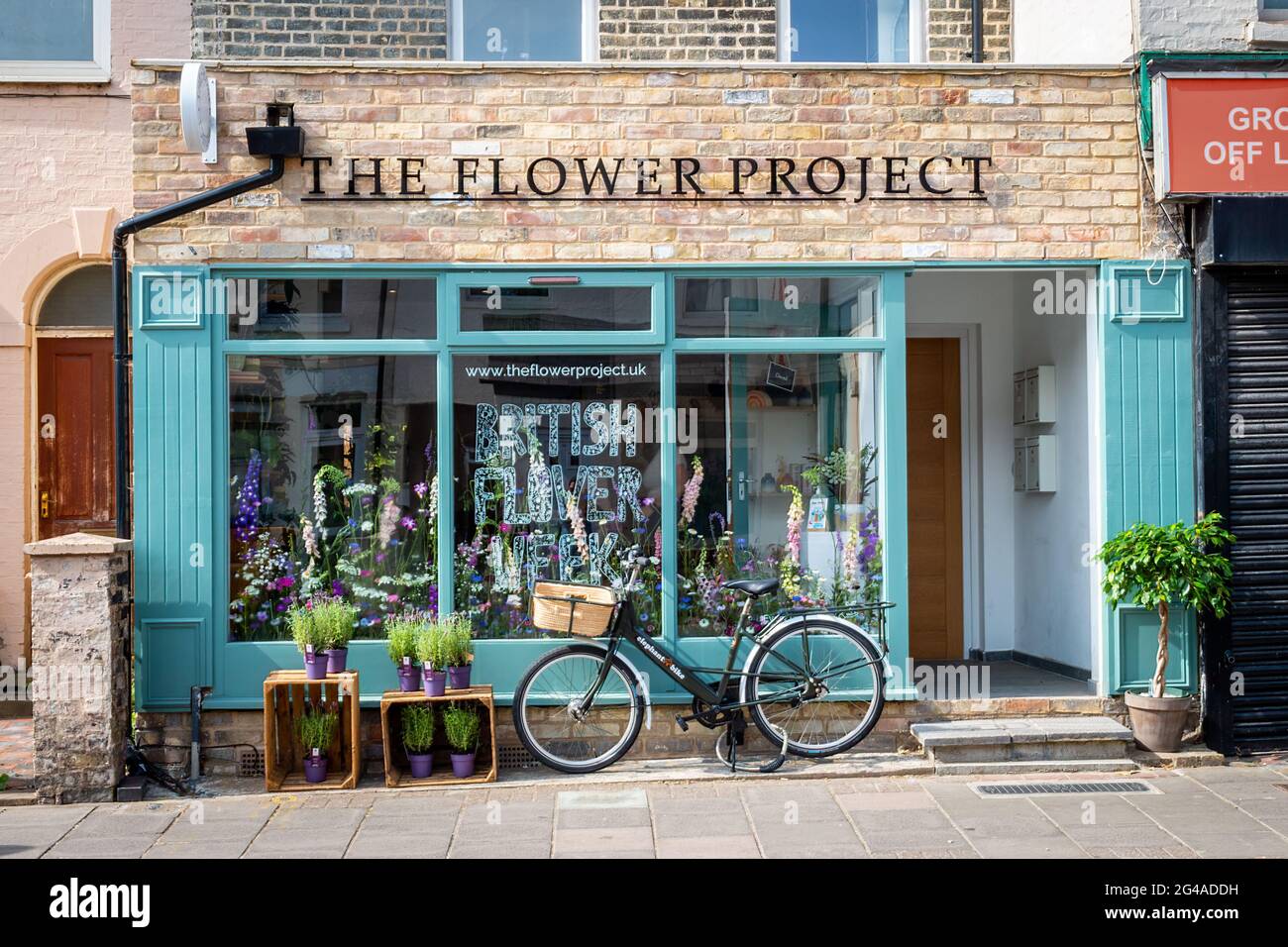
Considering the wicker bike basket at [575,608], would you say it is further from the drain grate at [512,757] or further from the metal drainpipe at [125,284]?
the metal drainpipe at [125,284]

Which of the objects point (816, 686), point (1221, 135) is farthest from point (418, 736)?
point (1221, 135)

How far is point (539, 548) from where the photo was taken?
7.39m

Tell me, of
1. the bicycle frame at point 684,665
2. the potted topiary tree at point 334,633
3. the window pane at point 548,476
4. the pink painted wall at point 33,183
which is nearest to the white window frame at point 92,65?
the pink painted wall at point 33,183

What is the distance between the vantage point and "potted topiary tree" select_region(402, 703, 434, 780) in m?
6.81

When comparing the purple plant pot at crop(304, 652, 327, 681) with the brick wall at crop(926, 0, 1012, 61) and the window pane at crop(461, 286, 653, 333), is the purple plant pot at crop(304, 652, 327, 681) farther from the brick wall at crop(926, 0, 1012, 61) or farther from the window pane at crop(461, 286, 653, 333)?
the brick wall at crop(926, 0, 1012, 61)

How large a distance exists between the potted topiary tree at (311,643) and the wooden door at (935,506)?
4.49 meters

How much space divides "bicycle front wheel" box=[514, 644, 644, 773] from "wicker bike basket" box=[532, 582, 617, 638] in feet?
0.63

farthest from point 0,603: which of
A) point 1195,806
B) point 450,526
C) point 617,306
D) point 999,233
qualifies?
point 1195,806

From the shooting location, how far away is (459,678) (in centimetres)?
691

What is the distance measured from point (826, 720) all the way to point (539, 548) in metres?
1.99

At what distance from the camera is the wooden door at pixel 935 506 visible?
925cm

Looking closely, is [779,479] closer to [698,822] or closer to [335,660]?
[698,822]

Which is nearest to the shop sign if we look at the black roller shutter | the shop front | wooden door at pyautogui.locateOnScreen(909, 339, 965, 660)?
the shop front

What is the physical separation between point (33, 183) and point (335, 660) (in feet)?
14.6
